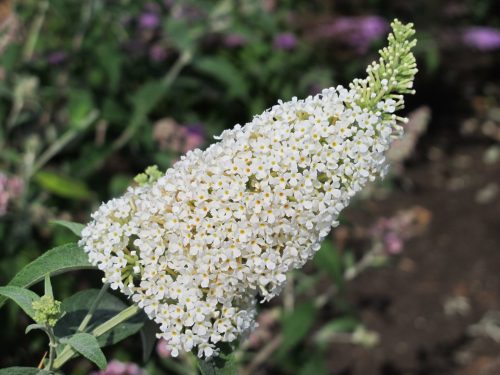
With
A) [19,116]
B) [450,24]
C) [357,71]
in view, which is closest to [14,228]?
[19,116]

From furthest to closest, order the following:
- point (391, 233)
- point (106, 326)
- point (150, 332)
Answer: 1. point (391, 233)
2. point (150, 332)
3. point (106, 326)

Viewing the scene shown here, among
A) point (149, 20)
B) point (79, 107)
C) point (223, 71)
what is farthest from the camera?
point (149, 20)

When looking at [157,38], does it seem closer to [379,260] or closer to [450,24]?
[379,260]

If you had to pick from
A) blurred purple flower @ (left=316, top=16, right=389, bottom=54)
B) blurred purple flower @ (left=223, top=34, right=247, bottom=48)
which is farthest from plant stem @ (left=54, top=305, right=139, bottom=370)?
blurred purple flower @ (left=316, top=16, right=389, bottom=54)

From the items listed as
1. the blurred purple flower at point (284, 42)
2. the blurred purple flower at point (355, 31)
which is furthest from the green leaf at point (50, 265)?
the blurred purple flower at point (355, 31)

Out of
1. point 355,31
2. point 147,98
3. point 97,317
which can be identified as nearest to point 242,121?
Result: point 355,31

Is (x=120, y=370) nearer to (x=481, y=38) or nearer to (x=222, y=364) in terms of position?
(x=222, y=364)

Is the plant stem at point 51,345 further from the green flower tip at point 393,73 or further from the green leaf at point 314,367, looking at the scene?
the green leaf at point 314,367
